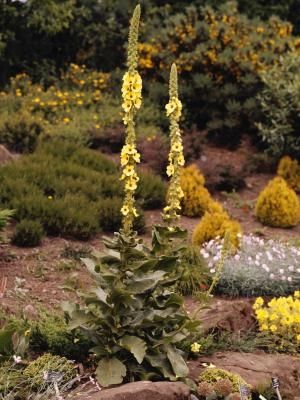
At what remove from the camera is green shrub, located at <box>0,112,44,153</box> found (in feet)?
32.1

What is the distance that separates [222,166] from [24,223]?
3506 mm

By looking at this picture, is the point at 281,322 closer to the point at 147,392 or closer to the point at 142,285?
the point at 142,285

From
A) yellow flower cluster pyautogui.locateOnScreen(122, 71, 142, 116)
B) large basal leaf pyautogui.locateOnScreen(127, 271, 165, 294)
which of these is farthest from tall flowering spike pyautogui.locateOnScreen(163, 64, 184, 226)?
large basal leaf pyautogui.locateOnScreen(127, 271, 165, 294)

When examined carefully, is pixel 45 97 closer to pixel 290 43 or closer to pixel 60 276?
pixel 290 43

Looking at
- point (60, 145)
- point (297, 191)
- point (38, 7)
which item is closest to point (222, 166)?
point (297, 191)

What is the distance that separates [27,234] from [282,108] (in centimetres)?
483

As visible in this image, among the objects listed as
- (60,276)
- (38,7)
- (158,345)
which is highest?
(38,7)

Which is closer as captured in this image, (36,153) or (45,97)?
(36,153)

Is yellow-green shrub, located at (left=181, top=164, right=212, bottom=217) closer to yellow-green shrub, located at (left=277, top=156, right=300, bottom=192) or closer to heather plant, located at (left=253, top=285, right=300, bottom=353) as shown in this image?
yellow-green shrub, located at (left=277, top=156, right=300, bottom=192)

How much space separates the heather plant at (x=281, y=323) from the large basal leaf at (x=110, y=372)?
4.63 ft

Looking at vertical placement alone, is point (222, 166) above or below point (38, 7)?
below

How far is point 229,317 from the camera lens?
5.45 metres

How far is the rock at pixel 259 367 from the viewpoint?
16.0 ft

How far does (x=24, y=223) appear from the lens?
7.07 meters
